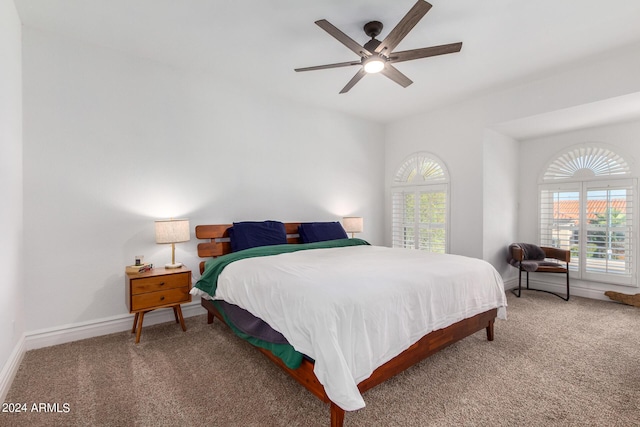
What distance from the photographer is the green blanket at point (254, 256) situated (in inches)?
68.6

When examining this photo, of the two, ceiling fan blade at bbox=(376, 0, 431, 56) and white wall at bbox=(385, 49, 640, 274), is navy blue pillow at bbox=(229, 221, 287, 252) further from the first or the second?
white wall at bbox=(385, 49, 640, 274)

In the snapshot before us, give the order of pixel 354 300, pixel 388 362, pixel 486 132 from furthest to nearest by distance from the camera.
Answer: pixel 486 132, pixel 388 362, pixel 354 300

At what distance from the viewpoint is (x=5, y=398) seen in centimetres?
186

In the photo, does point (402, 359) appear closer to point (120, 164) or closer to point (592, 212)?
point (120, 164)

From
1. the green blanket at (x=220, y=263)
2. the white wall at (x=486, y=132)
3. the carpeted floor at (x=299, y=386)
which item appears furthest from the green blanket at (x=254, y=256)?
the white wall at (x=486, y=132)

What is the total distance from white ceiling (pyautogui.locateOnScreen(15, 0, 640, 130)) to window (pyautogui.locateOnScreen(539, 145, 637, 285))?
878mm

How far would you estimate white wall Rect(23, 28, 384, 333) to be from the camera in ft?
8.73

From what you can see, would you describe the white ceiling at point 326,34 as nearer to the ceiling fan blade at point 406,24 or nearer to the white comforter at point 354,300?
the ceiling fan blade at point 406,24

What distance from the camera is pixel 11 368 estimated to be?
2.10 metres

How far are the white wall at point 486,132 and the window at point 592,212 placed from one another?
46cm

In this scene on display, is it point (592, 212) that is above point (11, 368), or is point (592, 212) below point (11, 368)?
above

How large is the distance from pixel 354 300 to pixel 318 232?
251cm

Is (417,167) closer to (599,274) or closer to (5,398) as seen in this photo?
(599,274)

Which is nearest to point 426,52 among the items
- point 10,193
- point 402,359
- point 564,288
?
point 402,359
